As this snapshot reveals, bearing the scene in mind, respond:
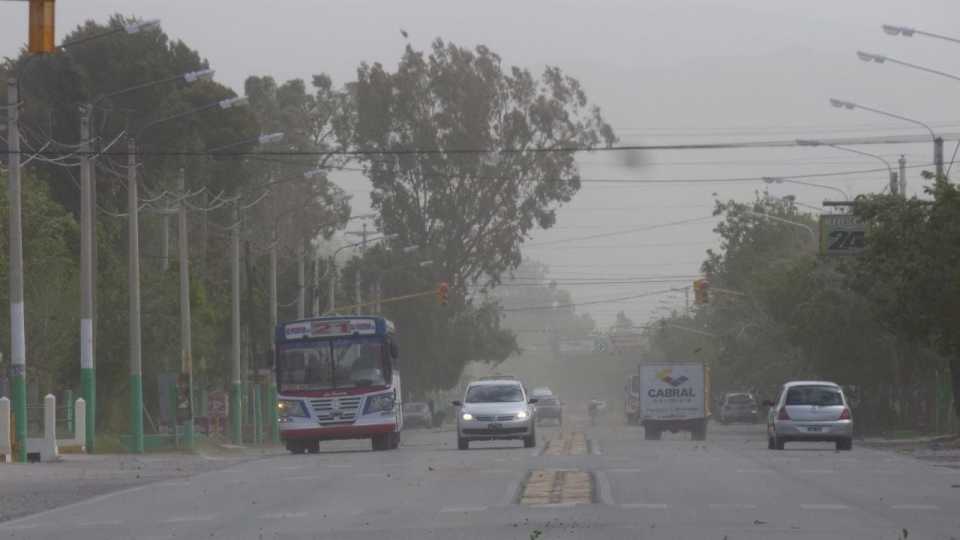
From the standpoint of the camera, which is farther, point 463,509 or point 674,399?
point 674,399

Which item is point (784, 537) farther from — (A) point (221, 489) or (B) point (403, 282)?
(B) point (403, 282)

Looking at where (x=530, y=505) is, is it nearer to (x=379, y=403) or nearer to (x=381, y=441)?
(x=379, y=403)

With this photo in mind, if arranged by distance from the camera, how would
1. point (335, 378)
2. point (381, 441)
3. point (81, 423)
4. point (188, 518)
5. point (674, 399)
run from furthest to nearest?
point (674, 399) < point (81, 423) < point (381, 441) < point (335, 378) < point (188, 518)

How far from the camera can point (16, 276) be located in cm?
3894

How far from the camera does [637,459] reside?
111 ft

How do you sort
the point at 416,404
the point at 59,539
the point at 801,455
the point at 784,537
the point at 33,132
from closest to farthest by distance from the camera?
1. the point at 784,537
2. the point at 59,539
3. the point at 801,455
4. the point at 33,132
5. the point at 416,404

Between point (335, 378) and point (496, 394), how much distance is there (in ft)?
13.7

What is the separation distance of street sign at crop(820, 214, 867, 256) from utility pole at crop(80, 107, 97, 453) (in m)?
22.4

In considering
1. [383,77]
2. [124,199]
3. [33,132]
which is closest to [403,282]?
[383,77]

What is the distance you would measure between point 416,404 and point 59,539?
2894 inches

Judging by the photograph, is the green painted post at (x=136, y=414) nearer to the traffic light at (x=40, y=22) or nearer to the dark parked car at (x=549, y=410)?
the traffic light at (x=40, y=22)

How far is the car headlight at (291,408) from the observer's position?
4244cm

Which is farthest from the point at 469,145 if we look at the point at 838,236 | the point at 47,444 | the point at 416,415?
the point at 47,444

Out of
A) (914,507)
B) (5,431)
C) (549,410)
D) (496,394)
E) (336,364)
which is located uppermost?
(336,364)
